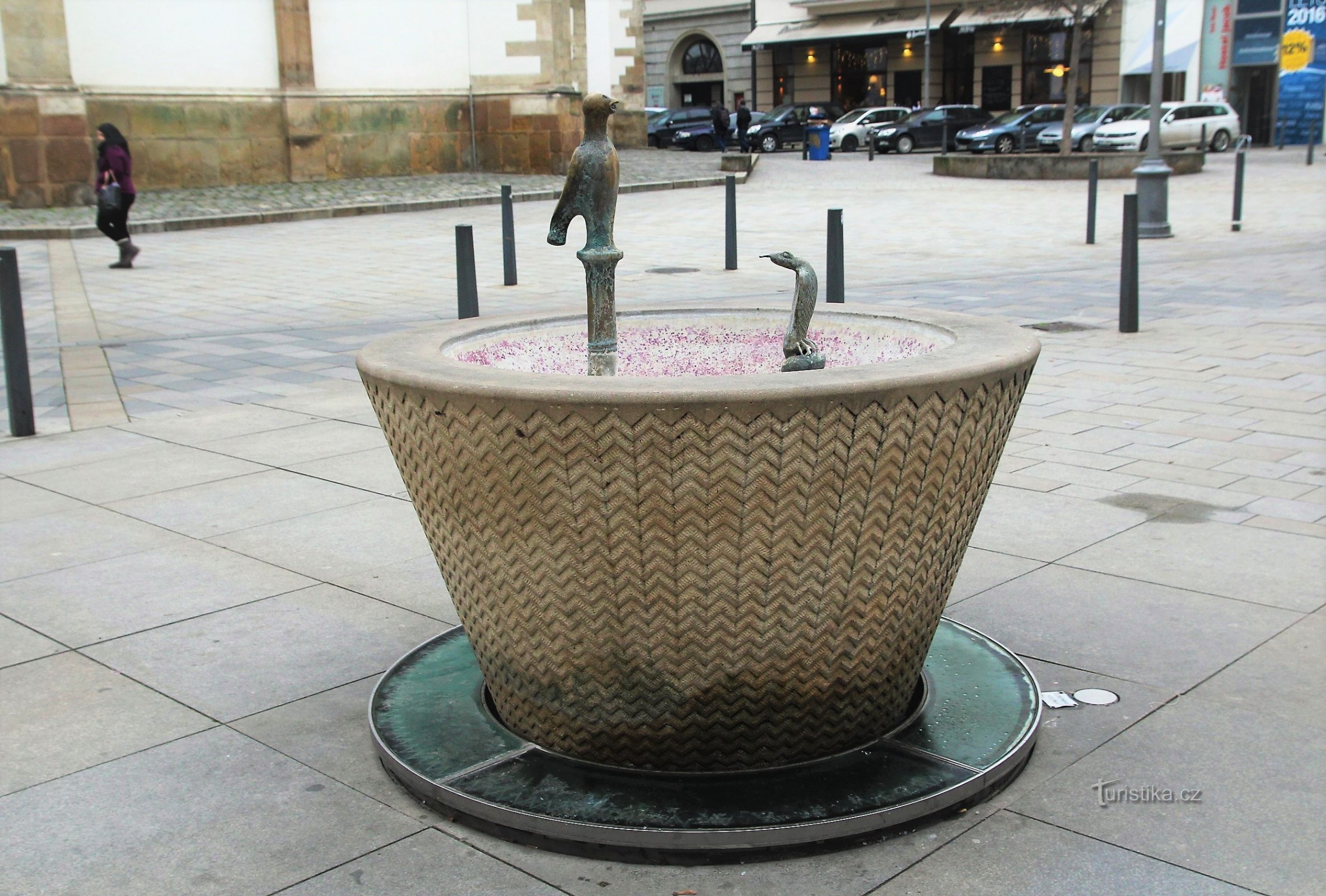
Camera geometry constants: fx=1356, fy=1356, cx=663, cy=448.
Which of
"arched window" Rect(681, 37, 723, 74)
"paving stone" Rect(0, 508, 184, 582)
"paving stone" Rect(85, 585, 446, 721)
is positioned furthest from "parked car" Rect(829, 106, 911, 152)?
"paving stone" Rect(85, 585, 446, 721)

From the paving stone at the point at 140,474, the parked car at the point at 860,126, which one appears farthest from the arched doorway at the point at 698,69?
the paving stone at the point at 140,474

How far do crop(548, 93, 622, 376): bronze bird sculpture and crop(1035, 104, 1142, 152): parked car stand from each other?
1361 inches

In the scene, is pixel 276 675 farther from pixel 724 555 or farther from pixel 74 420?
pixel 74 420

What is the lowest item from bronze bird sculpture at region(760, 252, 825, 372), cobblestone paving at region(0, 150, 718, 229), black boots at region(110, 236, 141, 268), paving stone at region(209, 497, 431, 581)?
paving stone at region(209, 497, 431, 581)

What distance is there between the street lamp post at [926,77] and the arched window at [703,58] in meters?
9.35

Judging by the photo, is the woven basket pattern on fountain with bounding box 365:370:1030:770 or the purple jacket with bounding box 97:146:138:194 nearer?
the woven basket pattern on fountain with bounding box 365:370:1030:770

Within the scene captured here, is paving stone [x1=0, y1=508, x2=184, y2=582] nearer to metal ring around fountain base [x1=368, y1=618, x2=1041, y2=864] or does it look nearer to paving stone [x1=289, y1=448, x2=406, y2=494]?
paving stone [x1=289, y1=448, x2=406, y2=494]

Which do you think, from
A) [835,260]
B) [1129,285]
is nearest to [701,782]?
[1129,285]

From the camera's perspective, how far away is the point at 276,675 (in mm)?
3855

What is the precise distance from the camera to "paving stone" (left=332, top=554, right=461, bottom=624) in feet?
14.5

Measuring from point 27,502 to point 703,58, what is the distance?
179ft

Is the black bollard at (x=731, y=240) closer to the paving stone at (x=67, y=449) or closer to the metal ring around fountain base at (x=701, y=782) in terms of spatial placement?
the paving stone at (x=67, y=449)

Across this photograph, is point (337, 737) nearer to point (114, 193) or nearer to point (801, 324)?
point (801, 324)

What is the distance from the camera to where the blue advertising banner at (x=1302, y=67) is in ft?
138
